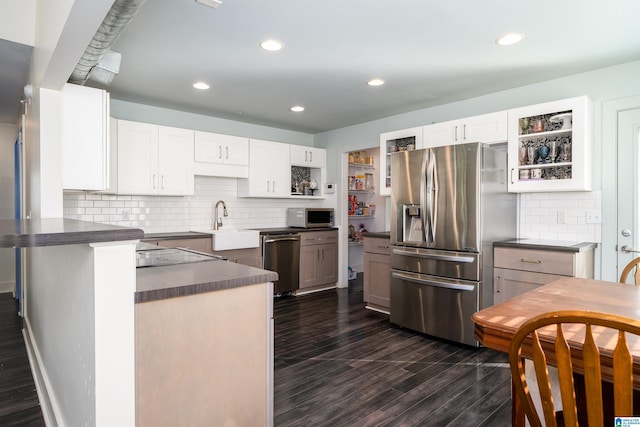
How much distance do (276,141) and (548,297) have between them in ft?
15.0

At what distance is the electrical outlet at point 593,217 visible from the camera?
317 centimetres

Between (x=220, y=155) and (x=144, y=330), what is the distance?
3482 mm

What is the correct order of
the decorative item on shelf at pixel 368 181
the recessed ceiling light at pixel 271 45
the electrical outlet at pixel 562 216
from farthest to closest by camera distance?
the decorative item on shelf at pixel 368 181 → the electrical outlet at pixel 562 216 → the recessed ceiling light at pixel 271 45

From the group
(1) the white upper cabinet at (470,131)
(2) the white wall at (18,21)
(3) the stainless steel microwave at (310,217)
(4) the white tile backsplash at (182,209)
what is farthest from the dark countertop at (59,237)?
(3) the stainless steel microwave at (310,217)

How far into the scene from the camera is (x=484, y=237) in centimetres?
319

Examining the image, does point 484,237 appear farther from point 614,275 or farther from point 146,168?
point 146,168

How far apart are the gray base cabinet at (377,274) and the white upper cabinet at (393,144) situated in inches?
25.3

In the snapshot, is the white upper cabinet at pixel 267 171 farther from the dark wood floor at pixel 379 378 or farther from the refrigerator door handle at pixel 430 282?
the refrigerator door handle at pixel 430 282

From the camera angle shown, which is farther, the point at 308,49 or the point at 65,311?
the point at 308,49

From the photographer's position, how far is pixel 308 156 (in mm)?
5566

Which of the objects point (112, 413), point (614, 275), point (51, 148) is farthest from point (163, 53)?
point (614, 275)

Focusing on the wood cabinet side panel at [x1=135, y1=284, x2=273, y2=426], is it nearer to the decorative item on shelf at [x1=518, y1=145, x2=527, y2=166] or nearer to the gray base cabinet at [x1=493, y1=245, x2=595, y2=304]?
the gray base cabinet at [x1=493, y1=245, x2=595, y2=304]

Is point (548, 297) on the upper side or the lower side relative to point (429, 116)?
lower

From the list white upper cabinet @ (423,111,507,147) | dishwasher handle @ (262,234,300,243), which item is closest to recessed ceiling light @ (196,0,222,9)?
white upper cabinet @ (423,111,507,147)
